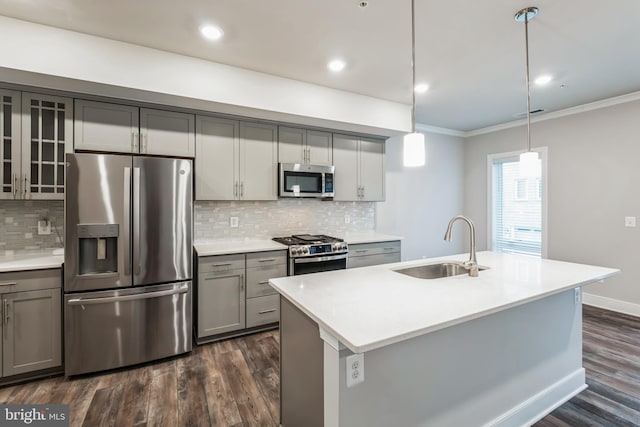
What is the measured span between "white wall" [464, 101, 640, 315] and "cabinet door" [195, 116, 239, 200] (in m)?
4.31

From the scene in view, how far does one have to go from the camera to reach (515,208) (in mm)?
4789

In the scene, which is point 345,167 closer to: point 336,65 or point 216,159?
point 336,65

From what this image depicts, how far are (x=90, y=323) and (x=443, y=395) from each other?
2.58m

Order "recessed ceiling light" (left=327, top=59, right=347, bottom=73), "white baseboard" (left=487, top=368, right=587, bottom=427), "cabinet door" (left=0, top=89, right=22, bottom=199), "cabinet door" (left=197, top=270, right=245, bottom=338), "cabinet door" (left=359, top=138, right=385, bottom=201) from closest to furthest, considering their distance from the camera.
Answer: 1. "white baseboard" (left=487, top=368, right=587, bottom=427)
2. "cabinet door" (left=0, top=89, right=22, bottom=199)
3. "recessed ceiling light" (left=327, top=59, right=347, bottom=73)
4. "cabinet door" (left=197, top=270, right=245, bottom=338)
5. "cabinet door" (left=359, top=138, right=385, bottom=201)

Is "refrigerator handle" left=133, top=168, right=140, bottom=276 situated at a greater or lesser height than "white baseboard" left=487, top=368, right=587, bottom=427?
greater

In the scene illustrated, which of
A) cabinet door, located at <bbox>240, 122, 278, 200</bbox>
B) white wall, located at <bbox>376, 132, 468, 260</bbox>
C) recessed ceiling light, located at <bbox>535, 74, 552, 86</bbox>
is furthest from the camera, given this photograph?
white wall, located at <bbox>376, 132, 468, 260</bbox>

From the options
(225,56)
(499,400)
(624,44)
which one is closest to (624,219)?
(624,44)

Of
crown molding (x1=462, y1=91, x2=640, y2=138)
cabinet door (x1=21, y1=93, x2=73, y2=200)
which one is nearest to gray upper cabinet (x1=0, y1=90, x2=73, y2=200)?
cabinet door (x1=21, y1=93, x2=73, y2=200)

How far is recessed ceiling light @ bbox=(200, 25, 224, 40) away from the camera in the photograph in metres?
2.23

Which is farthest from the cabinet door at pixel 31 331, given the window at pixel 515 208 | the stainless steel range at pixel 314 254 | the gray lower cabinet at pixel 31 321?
the window at pixel 515 208

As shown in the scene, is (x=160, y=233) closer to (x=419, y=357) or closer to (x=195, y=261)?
(x=195, y=261)

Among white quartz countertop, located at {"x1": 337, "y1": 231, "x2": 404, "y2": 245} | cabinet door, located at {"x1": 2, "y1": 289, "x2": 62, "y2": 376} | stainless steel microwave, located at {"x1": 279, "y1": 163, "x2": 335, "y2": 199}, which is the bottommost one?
cabinet door, located at {"x1": 2, "y1": 289, "x2": 62, "y2": 376}

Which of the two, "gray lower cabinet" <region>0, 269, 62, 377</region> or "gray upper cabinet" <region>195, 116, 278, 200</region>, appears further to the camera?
"gray upper cabinet" <region>195, 116, 278, 200</region>

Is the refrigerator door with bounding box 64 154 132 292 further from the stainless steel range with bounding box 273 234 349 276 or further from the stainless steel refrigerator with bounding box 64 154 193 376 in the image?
the stainless steel range with bounding box 273 234 349 276
